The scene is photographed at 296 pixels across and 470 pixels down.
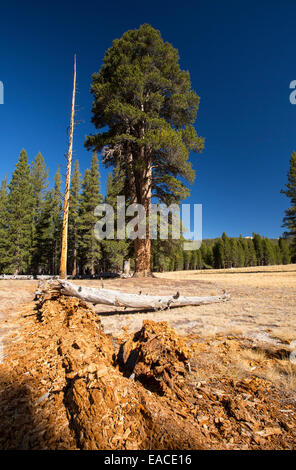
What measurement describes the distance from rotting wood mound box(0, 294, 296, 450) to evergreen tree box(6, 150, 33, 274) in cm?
2885

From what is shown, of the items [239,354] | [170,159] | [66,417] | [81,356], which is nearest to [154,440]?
[66,417]

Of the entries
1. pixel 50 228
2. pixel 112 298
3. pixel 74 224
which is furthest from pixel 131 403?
pixel 50 228

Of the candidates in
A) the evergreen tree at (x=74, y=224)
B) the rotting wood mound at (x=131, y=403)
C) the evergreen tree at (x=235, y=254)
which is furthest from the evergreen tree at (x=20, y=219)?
the evergreen tree at (x=235, y=254)

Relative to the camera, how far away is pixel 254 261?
249 feet

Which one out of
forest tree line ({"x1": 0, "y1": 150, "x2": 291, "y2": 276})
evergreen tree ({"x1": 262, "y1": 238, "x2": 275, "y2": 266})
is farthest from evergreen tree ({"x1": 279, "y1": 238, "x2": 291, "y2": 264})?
forest tree line ({"x1": 0, "y1": 150, "x2": 291, "y2": 276})

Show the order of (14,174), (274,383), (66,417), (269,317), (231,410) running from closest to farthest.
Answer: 1. (66,417)
2. (231,410)
3. (274,383)
4. (269,317)
5. (14,174)

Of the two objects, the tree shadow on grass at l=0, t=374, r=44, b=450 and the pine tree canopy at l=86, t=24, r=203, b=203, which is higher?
the pine tree canopy at l=86, t=24, r=203, b=203

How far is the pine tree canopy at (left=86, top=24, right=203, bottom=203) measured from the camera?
12297mm

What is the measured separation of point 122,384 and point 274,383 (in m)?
1.85

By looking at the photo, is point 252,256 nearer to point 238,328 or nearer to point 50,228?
point 50,228

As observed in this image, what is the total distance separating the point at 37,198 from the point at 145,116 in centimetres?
3062

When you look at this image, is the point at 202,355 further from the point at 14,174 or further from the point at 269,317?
the point at 14,174

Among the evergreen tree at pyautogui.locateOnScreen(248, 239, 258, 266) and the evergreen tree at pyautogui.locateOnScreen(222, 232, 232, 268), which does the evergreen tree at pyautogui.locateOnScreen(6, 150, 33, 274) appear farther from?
the evergreen tree at pyautogui.locateOnScreen(248, 239, 258, 266)

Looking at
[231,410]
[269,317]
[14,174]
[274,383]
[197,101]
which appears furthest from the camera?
[14,174]
